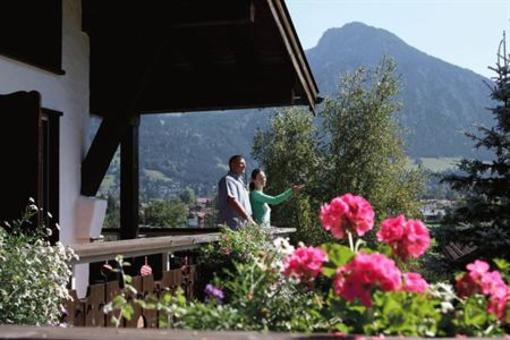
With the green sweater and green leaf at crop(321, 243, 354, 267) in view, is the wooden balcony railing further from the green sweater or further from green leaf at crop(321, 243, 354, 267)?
green leaf at crop(321, 243, 354, 267)

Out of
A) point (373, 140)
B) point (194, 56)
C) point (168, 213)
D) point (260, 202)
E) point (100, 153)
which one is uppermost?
point (373, 140)

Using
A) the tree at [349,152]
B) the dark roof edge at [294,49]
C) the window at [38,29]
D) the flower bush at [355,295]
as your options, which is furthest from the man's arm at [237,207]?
the tree at [349,152]

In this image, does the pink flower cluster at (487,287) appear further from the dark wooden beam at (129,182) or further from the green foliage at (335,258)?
the dark wooden beam at (129,182)

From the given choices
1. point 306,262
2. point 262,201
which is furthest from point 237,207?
point 306,262

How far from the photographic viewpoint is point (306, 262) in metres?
2.30

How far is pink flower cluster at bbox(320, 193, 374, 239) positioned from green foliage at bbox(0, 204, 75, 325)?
5.13 ft

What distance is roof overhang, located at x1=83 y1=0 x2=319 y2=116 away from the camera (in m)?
6.27

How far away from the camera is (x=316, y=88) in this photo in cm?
796

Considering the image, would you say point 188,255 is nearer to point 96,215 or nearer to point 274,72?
point 96,215

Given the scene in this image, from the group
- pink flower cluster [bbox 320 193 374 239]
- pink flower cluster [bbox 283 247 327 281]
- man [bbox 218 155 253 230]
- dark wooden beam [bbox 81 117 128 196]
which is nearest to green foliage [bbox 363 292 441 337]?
pink flower cluster [bbox 283 247 327 281]

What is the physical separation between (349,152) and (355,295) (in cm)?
3055

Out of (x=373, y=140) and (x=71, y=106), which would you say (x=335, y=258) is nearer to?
(x=71, y=106)

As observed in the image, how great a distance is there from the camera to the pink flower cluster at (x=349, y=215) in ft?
8.49

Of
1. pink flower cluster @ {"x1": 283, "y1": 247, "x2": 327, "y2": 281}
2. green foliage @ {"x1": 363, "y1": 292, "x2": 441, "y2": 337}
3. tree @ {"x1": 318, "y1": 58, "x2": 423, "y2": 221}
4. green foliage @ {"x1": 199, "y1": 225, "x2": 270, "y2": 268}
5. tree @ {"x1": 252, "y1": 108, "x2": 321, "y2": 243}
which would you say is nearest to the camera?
green foliage @ {"x1": 363, "y1": 292, "x2": 441, "y2": 337}
